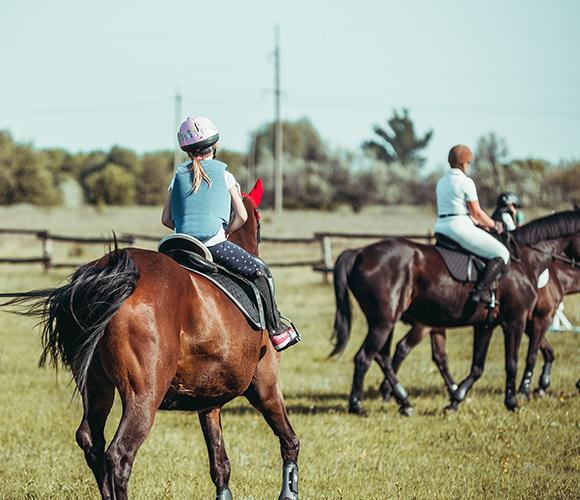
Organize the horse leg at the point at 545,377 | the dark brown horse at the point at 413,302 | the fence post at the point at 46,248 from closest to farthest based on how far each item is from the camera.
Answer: the dark brown horse at the point at 413,302 → the horse leg at the point at 545,377 → the fence post at the point at 46,248

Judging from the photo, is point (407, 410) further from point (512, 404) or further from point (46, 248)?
point (46, 248)

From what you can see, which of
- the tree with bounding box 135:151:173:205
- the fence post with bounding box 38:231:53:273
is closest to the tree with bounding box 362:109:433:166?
the tree with bounding box 135:151:173:205

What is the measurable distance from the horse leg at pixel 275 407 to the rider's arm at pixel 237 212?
2.87ft

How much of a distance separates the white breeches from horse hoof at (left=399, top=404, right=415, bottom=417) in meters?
2.00

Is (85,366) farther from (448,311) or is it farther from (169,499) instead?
(448,311)

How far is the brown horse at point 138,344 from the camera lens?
4574mm

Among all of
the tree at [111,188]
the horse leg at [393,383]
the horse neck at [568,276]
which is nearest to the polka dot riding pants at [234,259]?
the horse leg at [393,383]

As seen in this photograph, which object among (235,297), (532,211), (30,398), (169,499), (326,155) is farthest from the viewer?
(326,155)

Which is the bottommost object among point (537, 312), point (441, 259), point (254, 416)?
point (254, 416)

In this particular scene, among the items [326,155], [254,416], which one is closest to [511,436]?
[254,416]

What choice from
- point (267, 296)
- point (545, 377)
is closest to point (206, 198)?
point (267, 296)

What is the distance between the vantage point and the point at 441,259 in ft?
34.2

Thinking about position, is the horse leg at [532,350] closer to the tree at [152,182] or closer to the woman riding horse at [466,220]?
the woman riding horse at [466,220]

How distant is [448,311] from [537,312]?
A: 5.61 ft
